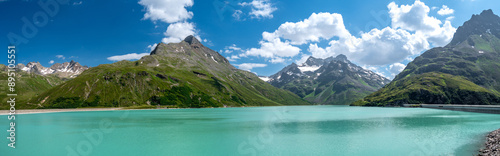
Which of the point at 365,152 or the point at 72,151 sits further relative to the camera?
the point at 72,151

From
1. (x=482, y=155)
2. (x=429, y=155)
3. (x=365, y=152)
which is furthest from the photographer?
(x=365, y=152)

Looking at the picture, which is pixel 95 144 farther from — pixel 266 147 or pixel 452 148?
pixel 452 148

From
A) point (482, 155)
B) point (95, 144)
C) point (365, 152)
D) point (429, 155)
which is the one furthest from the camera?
point (95, 144)

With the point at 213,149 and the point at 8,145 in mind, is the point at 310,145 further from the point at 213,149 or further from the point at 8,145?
the point at 8,145

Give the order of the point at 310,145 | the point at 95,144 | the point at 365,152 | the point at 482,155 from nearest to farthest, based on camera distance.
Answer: the point at 482,155
the point at 365,152
the point at 310,145
the point at 95,144

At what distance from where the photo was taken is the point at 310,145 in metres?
42.5

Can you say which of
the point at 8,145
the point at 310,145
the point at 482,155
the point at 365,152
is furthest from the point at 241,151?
the point at 8,145

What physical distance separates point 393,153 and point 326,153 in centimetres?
946

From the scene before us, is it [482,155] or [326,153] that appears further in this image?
[326,153]

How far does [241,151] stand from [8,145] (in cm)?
4224

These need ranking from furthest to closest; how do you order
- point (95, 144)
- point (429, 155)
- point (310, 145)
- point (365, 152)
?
point (95, 144), point (310, 145), point (365, 152), point (429, 155)

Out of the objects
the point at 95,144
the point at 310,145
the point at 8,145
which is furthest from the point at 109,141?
the point at 310,145

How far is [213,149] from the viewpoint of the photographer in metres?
39.2

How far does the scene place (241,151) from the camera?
38031 millimetres
